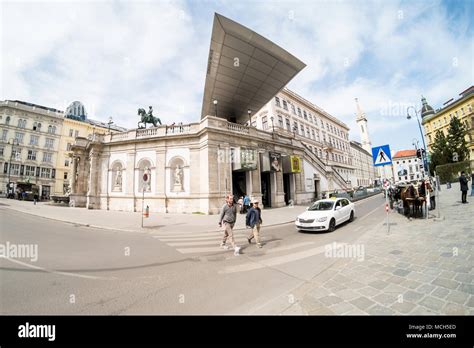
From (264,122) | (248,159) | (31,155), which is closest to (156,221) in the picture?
(248,159)

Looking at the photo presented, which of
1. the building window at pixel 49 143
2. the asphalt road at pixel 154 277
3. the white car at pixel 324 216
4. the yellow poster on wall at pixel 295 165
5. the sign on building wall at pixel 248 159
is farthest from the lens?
the building window at pixel 49 143

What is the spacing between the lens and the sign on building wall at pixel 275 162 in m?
20.4

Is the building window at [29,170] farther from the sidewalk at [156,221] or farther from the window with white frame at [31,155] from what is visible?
the sidewalk at [156,221]

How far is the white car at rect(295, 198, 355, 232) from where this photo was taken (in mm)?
8258

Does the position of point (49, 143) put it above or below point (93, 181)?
above

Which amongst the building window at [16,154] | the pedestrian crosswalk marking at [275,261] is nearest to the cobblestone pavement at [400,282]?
the pedestrian crosswalk marking at [275,261]

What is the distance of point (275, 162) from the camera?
20.6m

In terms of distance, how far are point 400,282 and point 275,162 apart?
1767cm

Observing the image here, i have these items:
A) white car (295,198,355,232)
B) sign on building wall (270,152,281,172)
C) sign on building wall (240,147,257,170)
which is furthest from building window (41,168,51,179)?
white car (295,198,355,232)

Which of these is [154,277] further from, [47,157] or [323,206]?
[47,157]

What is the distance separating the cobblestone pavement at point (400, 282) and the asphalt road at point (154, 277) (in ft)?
1.51

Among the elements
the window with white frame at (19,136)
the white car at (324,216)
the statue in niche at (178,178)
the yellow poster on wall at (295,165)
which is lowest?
the white car at (324,216)
